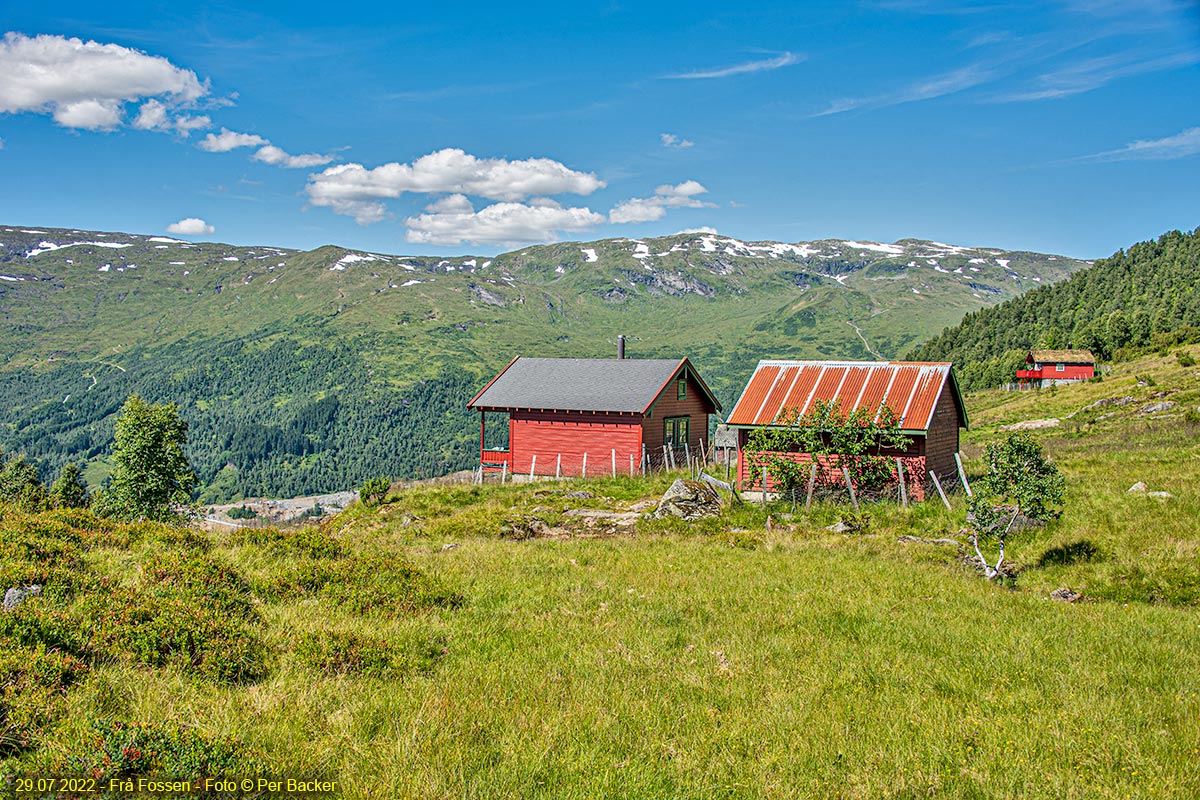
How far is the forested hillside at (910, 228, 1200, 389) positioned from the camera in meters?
99.9

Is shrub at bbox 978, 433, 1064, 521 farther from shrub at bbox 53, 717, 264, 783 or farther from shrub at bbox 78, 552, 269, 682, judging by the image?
shrub at bbox 53, 717, 264, 783

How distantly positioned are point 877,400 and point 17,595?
25044 millimetres

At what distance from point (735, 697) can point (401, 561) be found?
7532 mm

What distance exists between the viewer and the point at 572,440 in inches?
1578

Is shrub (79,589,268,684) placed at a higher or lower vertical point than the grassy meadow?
higher

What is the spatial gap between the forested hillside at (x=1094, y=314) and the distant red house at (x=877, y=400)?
272ft

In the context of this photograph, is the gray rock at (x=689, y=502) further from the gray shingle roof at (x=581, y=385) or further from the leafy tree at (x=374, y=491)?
the gray shingle roof at (x=581, y=385)

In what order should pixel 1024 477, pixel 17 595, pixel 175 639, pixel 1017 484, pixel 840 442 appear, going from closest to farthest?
pixel 175 639
pixel 17 595
pixel 1024 477
pixel 1017 484
pixel 840 442

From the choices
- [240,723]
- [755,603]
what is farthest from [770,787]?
[755,603]

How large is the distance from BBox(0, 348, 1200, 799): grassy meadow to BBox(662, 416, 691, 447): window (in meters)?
24.9

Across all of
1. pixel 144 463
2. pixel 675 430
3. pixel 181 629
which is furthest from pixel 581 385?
pixel 181 629

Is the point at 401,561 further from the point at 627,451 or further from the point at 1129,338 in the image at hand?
the point at 1129,338

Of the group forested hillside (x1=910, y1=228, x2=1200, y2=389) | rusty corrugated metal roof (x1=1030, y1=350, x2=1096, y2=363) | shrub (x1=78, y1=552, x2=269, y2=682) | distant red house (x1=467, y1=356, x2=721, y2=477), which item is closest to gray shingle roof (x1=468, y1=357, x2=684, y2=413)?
distant red house (x1=467, y1=356, x2=721, y2=477)

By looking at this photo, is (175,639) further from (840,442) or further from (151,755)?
(840,442)
